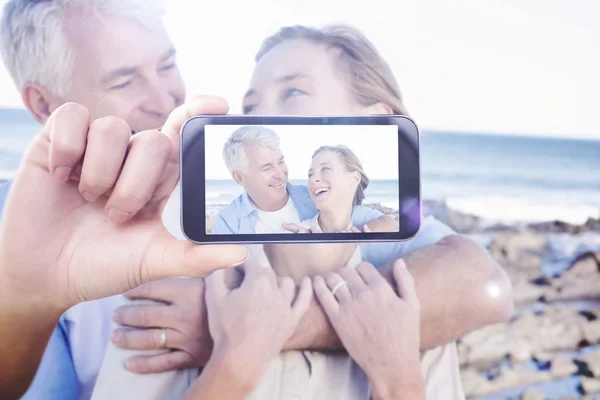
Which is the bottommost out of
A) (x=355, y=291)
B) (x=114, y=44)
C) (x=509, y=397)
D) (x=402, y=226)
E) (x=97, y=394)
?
(x=509, y=397)

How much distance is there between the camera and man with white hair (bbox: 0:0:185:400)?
3.45 ft

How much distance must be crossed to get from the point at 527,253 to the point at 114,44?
36.7 inches

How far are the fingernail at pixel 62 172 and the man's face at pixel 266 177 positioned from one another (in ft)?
0.68

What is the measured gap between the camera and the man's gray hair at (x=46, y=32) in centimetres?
105

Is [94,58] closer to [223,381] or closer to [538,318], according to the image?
[223,381]

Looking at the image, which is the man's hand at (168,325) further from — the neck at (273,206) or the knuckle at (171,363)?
the neck at (273,206)

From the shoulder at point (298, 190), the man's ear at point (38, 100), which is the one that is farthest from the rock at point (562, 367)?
the man's ear at point (38, 100)

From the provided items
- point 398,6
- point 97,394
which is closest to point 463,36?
point 398,6

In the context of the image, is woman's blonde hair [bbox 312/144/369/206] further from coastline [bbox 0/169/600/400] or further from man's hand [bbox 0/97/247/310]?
coastline [bbox 0/169/600/400]

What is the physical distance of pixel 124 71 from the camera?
41.9 inches

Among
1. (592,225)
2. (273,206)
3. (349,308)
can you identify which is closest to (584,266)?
(592,225)

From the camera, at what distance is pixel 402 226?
72 centimetres

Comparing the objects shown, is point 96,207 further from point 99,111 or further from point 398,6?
point 398,6

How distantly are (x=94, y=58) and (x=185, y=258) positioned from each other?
601 mm
